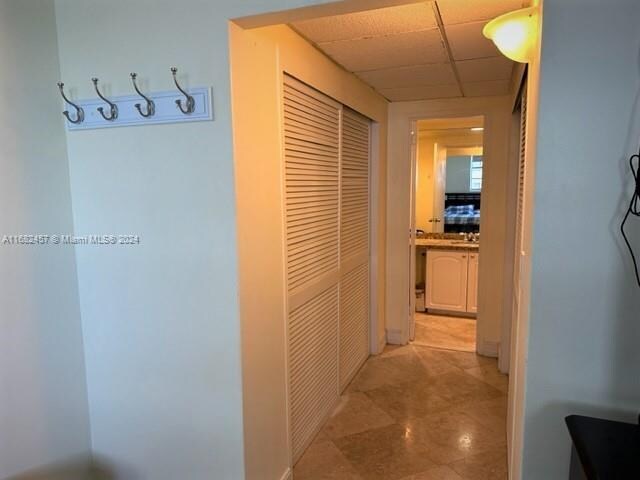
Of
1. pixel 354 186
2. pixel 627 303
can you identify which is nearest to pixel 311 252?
pixel 354 186

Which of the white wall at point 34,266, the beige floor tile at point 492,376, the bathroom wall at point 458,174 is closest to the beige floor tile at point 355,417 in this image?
the beige floor tile at point 492,376

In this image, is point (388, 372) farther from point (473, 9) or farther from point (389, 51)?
point (473, 9)

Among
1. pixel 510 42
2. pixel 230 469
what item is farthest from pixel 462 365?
pixel 510 42

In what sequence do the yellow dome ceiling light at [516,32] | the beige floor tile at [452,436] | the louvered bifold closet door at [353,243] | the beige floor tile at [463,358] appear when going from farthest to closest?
the beige floor tile at [463,358]
the louvered bifold closet door at [353,243]
the beige floor tile at [452,436]
the yellow dome ceiling light at [516,32]

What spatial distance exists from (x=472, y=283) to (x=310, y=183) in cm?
310

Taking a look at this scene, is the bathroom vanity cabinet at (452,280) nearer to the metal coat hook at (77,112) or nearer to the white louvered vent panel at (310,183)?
the white louvered vent panel at (310,183)

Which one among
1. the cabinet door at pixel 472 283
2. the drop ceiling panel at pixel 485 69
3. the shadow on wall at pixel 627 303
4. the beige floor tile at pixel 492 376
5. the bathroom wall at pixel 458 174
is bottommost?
the beige floor tile at pixel 492 376

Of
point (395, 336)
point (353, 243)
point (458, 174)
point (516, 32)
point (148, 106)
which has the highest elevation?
point (516, 32)

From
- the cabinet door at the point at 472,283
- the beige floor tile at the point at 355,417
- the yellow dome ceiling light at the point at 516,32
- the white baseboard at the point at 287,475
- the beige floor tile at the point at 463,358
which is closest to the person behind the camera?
the yellow dome ceiling light at the point at 516,32

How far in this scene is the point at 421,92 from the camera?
338cm

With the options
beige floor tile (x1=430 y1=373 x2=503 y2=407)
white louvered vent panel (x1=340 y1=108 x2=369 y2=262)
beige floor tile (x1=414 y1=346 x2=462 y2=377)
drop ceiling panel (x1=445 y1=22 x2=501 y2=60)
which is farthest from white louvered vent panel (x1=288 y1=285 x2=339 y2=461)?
drop ceiling panel (x1=445 y1=22 x2=501 y2=60)

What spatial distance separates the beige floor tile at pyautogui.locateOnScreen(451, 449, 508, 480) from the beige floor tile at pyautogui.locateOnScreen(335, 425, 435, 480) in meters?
0.17

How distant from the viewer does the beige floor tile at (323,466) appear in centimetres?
227

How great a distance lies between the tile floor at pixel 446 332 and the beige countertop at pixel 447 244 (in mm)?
839
